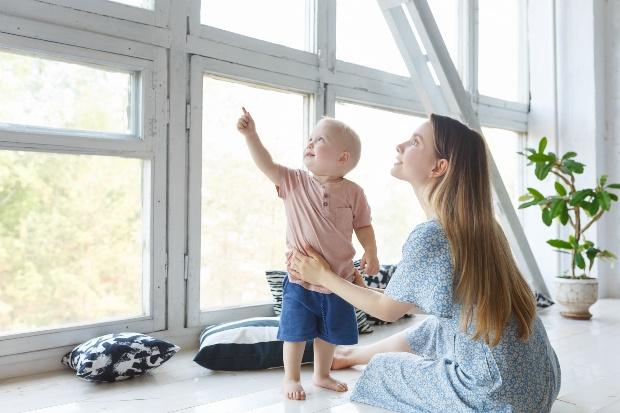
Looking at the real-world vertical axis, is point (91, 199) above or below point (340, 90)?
below

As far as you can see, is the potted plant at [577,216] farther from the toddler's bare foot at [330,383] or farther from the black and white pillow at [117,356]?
the black and white pillow at [117,356]

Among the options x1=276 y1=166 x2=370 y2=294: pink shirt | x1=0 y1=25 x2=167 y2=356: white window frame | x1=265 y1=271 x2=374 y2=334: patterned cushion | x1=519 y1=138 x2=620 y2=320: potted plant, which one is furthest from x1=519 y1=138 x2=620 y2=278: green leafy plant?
x1=0 y1=25 x2=167 y2=356: white window frame

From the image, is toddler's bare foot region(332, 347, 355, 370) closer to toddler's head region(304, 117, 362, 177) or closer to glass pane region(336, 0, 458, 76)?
toddler's head region(304, 117, 362, 177)

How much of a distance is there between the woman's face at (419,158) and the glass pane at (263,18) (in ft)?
4.15

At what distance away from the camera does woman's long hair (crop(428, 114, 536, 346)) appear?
5.42 ft

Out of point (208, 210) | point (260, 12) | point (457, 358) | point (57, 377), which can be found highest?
point (260, 12)

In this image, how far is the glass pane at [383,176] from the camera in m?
3.43

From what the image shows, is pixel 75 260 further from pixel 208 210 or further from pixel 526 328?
pixel 526 328

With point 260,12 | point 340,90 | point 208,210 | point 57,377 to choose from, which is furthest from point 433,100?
point 57,377

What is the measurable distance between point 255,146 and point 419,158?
533 millimetres

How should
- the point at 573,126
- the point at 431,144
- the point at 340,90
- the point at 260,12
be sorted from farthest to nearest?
the point at 573,126 → the point at 340,90 → the point at 260,12 → the point at 431,144

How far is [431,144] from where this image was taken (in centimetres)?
180

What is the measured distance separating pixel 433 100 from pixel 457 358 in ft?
6.78

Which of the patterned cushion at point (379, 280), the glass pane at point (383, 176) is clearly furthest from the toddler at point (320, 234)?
the glass pane at point (383, 176)
